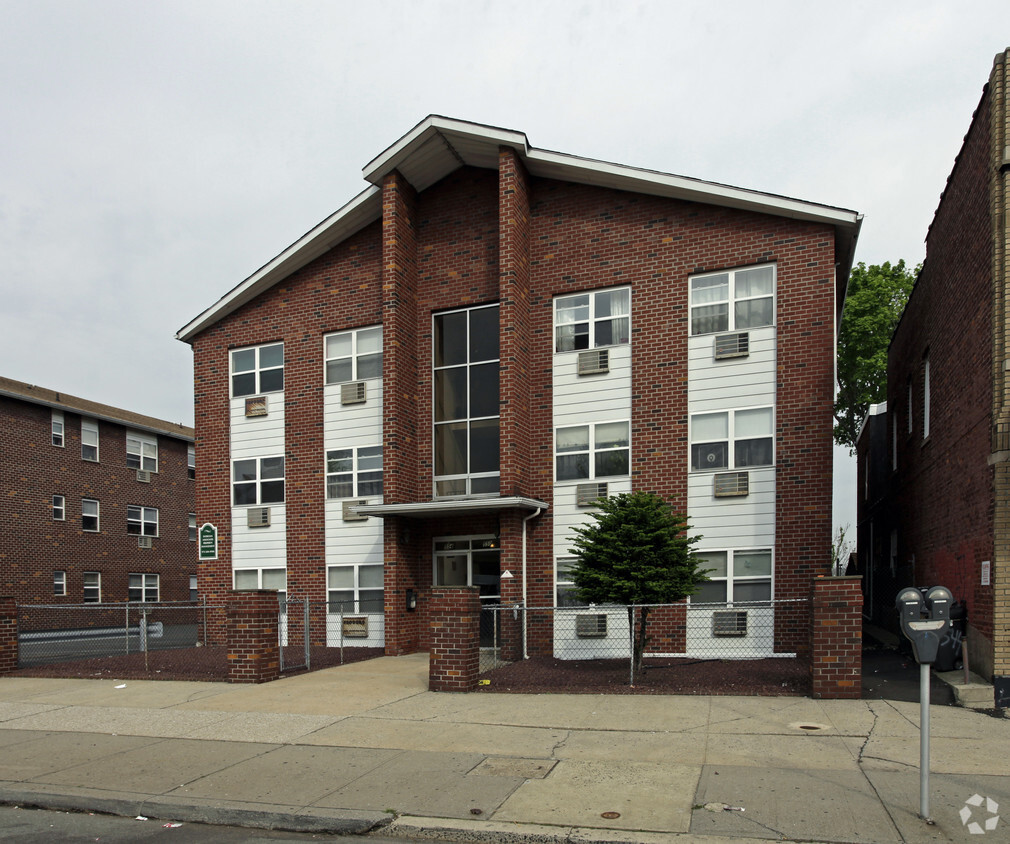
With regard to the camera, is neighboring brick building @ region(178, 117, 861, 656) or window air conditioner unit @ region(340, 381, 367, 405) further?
window air conditioner unit @ region(340, 381, 367, 405)

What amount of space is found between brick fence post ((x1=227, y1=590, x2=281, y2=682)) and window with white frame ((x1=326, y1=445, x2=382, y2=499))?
5.82 meters

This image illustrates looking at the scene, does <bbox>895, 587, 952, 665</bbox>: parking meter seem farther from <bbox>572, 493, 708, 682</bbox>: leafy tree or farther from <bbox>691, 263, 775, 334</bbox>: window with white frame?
<bbox>691, 263, 775, 334</bbox>: window with white frame

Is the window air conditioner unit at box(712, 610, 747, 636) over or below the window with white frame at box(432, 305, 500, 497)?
below

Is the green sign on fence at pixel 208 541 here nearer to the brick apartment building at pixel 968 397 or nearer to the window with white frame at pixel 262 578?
the window with white frame at pixel 262 578

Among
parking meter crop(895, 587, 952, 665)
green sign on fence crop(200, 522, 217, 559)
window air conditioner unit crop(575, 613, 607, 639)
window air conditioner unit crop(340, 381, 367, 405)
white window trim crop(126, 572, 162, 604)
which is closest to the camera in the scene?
parking meter crop(895, 587, 952, 665)

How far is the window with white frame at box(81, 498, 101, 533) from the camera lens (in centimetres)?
3186

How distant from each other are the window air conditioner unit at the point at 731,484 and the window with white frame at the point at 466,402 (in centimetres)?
453

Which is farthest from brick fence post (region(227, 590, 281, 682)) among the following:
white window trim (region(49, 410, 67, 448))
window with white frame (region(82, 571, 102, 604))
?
white window trim (region(49, 410, 67, 448))

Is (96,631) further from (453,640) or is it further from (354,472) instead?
(453,640)

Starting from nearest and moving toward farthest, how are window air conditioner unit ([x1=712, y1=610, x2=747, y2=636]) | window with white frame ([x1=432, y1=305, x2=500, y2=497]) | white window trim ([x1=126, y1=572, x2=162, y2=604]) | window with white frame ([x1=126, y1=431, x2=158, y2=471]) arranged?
window air conditioner unit ([x1=712, y1=610, x2=747, y2=636]), window with white frame ([x1=432, y1=305, x2=500, y2=497]), white window trim ([x1=126, y1=572, x2=162, y2=604]), window with white frame ([x1=126, y1=431, x2=158, y2=471])

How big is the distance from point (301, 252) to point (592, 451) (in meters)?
8.27

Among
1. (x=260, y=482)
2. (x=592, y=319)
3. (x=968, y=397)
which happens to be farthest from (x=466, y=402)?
(x=968, y=397)

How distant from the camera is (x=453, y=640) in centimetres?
1198

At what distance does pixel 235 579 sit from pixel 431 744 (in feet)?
42.6
